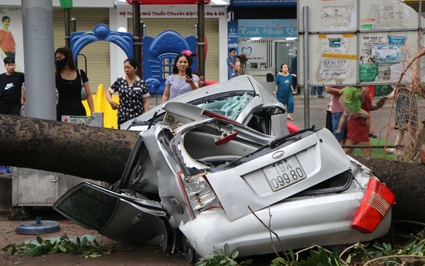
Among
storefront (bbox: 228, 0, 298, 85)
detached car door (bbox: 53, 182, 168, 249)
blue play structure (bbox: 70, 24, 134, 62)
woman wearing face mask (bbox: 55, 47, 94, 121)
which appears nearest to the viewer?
detached car door (bbox: 53, 182, 168, 249)

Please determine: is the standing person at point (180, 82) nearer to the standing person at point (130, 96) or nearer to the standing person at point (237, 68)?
the standing person at point (130, 96)

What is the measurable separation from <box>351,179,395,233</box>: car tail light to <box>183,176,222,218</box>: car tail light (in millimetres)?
1015

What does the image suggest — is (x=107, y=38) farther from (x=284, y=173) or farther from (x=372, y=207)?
(x=372, y=207)

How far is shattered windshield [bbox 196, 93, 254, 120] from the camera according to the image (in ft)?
26.3

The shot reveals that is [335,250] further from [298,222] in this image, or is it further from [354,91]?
[354,91]

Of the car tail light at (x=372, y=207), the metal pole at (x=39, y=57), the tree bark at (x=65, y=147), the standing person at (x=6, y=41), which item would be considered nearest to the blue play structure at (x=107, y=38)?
the metal pole at (x=39, y=57)

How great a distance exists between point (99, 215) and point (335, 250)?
209cm

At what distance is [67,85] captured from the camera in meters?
10.1

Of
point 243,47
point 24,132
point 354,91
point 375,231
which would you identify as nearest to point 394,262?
point 375,231

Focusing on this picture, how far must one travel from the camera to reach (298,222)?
5.54 meters

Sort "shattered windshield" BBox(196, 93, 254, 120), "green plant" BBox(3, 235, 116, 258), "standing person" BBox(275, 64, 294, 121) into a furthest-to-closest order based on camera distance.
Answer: "standing person" BBox(275, 64, 294, 121)
"shattered windshield" BBox(196, 93, 254, 120)
"green plant" BBox(3, 235, 116, 258)

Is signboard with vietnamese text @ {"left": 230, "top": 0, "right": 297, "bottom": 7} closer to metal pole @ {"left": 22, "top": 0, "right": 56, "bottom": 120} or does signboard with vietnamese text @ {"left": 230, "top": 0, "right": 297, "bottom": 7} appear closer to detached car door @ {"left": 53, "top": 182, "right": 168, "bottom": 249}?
metal pole @ {"left": 22, "top": 0, "right": 56, "bottom": 120}

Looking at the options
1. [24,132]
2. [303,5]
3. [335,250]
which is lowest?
[335,250]

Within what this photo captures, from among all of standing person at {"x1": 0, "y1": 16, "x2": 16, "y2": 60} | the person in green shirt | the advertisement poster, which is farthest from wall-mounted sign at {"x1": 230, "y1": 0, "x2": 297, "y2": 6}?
the person in green shirt
